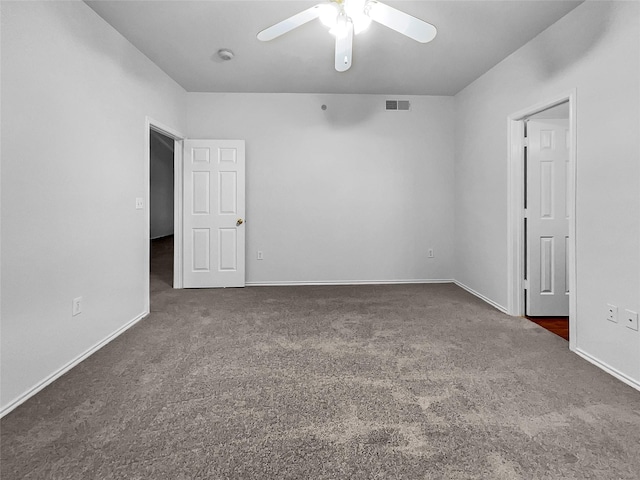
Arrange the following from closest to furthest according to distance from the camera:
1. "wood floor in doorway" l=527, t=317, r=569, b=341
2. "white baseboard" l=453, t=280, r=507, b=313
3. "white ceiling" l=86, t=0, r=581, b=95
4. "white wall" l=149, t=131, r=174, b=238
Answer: "white ceiling" l=86, t=0, r=581, b=95
"wood floor in doorway" l=527, t=317, r=569, b=341
"white baseboard" l=453, t=280, r=507, b=313
"white wall" l=149, t=131, r=174, b=238

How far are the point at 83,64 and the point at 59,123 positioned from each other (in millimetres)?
570

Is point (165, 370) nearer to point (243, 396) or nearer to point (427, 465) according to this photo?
point (243, 396)

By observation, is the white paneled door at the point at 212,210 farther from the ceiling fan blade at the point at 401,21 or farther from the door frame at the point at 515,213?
the door frame at the point at 515,213

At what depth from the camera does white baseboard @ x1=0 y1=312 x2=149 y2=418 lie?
6.06 ft

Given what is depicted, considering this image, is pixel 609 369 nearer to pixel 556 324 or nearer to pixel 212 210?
pixel 556 324

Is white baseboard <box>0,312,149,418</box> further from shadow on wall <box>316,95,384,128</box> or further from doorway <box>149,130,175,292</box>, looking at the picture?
doorway <box>149,130,175,292</box>

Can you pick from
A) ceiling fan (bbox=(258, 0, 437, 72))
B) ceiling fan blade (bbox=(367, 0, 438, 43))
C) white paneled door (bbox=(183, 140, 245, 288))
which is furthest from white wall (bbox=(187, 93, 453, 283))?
ceiling fan blade (bbox=(367, 0, 438, 43))

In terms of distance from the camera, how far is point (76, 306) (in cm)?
243

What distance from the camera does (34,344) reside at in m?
2.04

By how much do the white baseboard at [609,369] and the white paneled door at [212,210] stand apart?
3721mm

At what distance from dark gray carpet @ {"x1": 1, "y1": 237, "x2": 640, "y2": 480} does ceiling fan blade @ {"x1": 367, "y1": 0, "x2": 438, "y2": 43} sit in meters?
2.02

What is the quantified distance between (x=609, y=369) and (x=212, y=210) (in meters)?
4.26

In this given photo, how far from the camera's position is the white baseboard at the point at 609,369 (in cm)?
207

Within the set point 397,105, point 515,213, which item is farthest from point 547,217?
point 397,105
